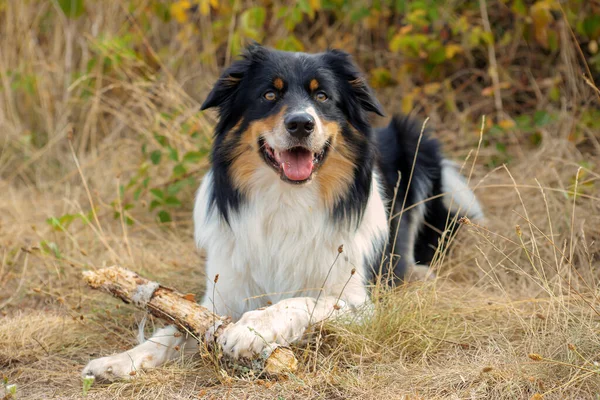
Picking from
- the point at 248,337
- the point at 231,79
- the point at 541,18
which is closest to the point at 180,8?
the point at 231,79

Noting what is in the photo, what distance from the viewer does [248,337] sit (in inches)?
105

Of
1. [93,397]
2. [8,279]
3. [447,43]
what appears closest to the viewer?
[93,397]

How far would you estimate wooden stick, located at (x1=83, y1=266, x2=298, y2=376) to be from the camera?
2.69 m

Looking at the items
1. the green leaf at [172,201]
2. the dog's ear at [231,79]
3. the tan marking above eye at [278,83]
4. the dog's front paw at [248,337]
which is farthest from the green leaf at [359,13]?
the dog's front paw at [248,337]

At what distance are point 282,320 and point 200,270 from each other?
4.64 feet

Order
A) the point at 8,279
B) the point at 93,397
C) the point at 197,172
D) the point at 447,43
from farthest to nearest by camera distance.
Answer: the point at 447,43 → the point at 197,172 → the point at 8,279 → the point at 93,397

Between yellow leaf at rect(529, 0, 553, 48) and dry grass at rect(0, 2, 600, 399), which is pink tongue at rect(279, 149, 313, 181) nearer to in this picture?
dry grass at rect(0, 2, 600, 399)

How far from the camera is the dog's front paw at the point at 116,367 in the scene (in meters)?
2.79

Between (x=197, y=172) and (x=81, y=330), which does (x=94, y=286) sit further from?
(x=197, y=172)

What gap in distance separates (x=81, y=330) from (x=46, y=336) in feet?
0.54

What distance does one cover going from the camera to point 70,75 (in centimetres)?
643

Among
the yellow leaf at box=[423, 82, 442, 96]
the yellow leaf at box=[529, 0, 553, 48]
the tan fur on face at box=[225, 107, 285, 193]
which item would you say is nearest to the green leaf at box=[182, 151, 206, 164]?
the tan fur on face at box=[225, 107, 285, 193]

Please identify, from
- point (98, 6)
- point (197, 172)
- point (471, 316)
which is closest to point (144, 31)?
point (98, 6)

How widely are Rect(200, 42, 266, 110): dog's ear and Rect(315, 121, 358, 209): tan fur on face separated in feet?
1.58
